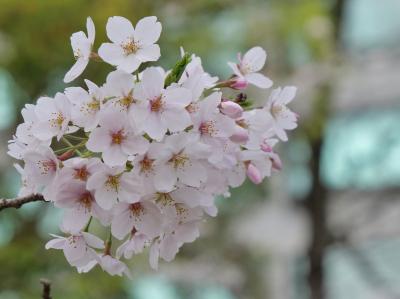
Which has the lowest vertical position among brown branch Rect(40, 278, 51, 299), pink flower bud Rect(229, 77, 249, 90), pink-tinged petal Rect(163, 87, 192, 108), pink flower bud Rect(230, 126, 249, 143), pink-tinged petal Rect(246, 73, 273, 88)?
brown branch Rect(40, 278, 51, 299)

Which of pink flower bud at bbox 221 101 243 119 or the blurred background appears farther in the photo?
the blurred background

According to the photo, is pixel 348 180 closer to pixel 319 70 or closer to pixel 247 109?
pixel 319 70

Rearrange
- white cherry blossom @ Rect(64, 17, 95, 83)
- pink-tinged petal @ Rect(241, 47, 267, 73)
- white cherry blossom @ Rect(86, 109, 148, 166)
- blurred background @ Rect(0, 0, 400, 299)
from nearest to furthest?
white cherry blossom @ Rect(86, 109, 148, 166) → white cherry blossom @ Rect(64, 17, 95, 83) → pink-tinged petal @ Rect(241, 47, 267, 73) → blurred background @ Rect(0, 0, 400, 299)

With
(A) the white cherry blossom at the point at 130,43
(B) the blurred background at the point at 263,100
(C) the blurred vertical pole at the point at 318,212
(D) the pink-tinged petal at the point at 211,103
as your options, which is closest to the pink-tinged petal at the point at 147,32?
(A) the white cherry blossom at the point at 130,43

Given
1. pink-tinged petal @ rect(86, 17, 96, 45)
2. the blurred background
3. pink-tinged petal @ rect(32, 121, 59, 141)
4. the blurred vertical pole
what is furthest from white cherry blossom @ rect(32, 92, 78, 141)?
the blurred vertical pole

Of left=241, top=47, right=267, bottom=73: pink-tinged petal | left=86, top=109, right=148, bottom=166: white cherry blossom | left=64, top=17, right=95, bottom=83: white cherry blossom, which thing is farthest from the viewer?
left=241, top=47, right=267, bottom=73: pink-tinged petal

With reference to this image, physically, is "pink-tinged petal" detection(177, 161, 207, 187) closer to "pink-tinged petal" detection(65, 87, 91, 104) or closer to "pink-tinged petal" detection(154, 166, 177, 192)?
"pink-tinged petal" detection(154, 166, 177, 192)

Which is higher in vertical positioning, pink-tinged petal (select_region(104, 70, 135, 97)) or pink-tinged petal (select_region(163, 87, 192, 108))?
pink-tinged petal (select_region(104, 70, 135, 97))

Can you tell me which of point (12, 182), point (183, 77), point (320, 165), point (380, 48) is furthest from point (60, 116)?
point (380, 48)
